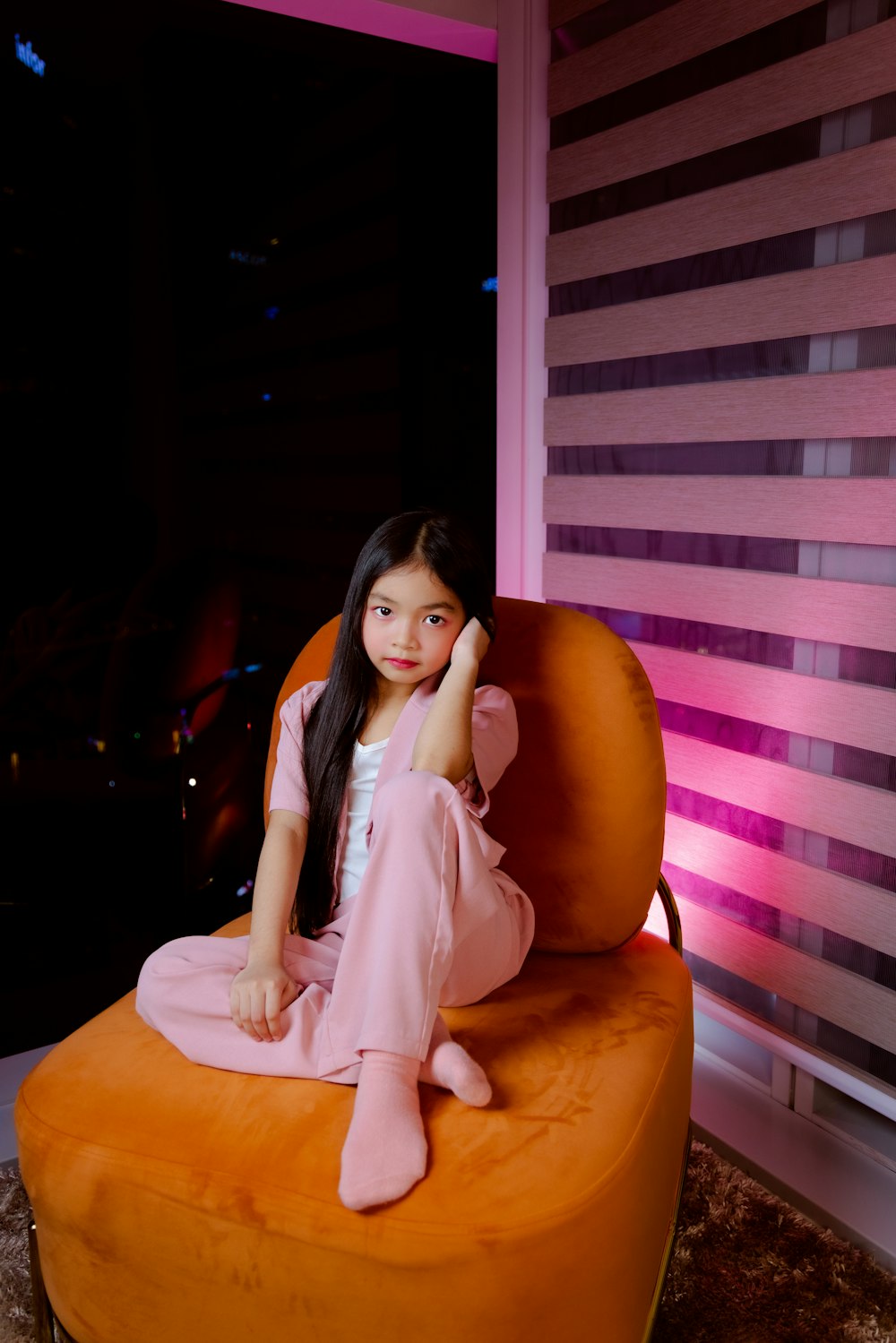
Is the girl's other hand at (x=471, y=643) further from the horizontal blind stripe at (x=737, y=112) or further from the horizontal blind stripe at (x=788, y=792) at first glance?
the horizontal blind stripe at (x=737, y=112)

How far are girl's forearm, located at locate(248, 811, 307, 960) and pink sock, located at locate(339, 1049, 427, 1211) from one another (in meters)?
0.26

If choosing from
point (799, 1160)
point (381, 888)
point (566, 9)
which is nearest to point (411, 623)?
point (381, 888)

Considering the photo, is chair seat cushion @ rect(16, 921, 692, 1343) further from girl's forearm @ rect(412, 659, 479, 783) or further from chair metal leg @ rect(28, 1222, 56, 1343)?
girl's forearm @ rect(412, 659, 479, 783)

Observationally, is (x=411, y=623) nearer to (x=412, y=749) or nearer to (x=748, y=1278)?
(x=412, y=749)

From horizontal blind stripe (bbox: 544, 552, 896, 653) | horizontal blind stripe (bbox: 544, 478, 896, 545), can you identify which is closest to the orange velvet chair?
horizontal blind stripe (bbox: 544, 552, 896, 653)

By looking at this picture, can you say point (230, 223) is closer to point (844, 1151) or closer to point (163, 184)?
point (163, 184)

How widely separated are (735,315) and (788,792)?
0.86 meters

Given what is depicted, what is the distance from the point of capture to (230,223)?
7.43 ft

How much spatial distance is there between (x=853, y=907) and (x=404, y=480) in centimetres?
146

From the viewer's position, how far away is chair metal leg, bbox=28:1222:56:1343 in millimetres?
1315

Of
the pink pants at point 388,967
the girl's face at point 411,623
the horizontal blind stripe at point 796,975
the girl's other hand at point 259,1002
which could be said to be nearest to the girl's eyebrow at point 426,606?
the girl's face at point 411,623

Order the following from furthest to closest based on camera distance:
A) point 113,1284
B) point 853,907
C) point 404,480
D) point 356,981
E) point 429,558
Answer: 1. point 404,480
2. point 853,907
3. point 429,558
4. point 356,981
5. point 113,1284

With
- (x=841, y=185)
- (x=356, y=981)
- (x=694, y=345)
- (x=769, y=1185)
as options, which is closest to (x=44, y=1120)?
Result: (x=356, y=981)

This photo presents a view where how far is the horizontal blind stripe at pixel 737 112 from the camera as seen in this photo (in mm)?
1549
